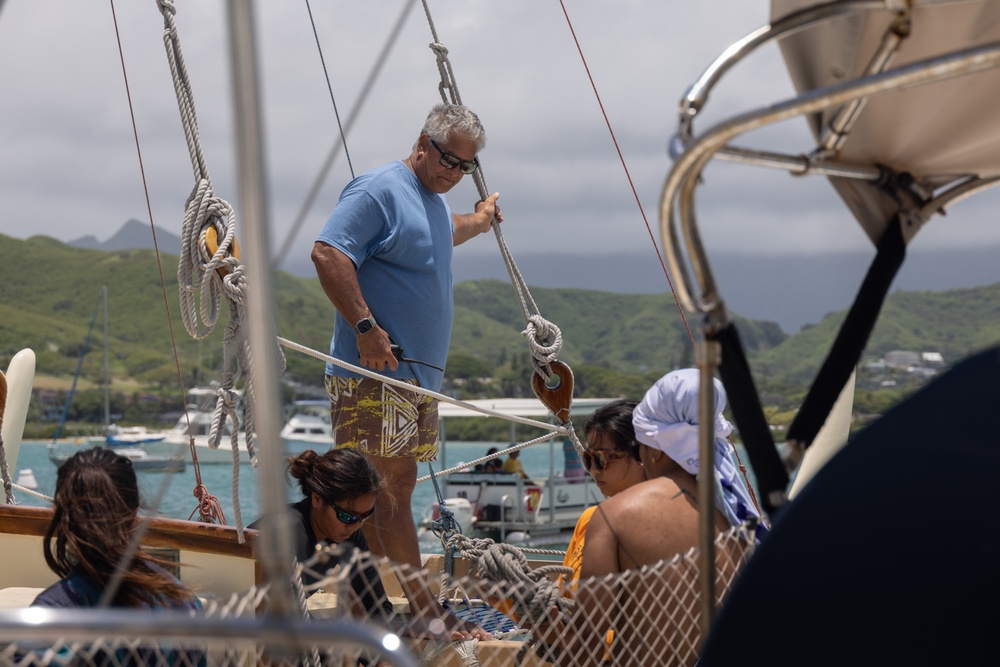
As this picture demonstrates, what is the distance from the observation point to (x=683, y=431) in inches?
110

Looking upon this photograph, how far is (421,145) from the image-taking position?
4.09m

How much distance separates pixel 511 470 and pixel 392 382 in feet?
76.7

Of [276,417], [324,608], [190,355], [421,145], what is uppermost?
[190,355]

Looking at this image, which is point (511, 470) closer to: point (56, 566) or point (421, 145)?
point (421, 145)

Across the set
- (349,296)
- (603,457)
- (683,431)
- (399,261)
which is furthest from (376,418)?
(683,431)

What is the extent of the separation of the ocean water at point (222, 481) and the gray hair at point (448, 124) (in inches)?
50.7

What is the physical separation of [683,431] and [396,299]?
1.51 m

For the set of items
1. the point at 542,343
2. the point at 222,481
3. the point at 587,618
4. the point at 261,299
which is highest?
the point at 542,343

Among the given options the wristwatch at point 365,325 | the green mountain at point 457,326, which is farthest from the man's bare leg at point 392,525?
the green mountain at point 457,326

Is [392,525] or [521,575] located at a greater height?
[392,525]

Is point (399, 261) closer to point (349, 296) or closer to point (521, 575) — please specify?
point (349, 296)

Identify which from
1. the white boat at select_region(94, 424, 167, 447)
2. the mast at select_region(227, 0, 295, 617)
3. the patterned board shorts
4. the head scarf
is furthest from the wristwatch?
the white boat at select_region(94, 424, 167, 447)

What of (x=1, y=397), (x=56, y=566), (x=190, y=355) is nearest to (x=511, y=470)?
(x=1, y=397)

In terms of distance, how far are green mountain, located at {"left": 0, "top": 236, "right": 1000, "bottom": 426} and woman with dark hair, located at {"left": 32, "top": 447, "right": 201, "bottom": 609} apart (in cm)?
6290
